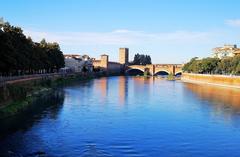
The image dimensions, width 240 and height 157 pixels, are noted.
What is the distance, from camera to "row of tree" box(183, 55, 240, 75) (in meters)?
68.3

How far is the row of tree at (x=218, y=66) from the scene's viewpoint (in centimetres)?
6828

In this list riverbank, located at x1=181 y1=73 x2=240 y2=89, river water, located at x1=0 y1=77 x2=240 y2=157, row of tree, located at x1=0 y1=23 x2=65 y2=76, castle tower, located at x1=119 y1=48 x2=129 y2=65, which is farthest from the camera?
castle tower, located at x1=119 y1=48 x2=129 y2=65

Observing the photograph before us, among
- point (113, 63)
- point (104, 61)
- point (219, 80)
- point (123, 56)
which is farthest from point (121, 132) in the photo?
point (123, 56)

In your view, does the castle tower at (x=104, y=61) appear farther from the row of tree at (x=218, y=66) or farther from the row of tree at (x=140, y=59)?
the row of tree at (x=218, y=66)

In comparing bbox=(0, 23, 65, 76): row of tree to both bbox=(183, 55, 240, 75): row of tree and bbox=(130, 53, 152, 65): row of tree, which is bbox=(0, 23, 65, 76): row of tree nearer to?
bbox=(183, 55, 240, 75): row of tree

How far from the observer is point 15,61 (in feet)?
122

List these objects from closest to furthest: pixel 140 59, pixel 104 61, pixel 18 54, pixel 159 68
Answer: pixel 18 54, pixel 159 68, pixel 104 61, pixel 140 59

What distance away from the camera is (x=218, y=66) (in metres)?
81.1

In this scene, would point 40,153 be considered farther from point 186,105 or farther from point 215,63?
point 215,63

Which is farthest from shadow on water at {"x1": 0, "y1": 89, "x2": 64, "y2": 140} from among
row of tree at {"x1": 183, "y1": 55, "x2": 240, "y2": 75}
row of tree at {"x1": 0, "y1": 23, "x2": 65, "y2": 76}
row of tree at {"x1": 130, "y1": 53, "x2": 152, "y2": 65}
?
row of tree at {"x1": 130, "y1": 53, "x2": 152, "y2": 65}

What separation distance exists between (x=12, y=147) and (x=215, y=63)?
72.7 metres

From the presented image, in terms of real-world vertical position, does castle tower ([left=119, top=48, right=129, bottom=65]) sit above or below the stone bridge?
above

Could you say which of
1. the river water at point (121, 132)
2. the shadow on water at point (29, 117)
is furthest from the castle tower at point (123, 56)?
the river water at point (121, 132)

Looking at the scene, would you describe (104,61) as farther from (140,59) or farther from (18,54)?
(18,54)
